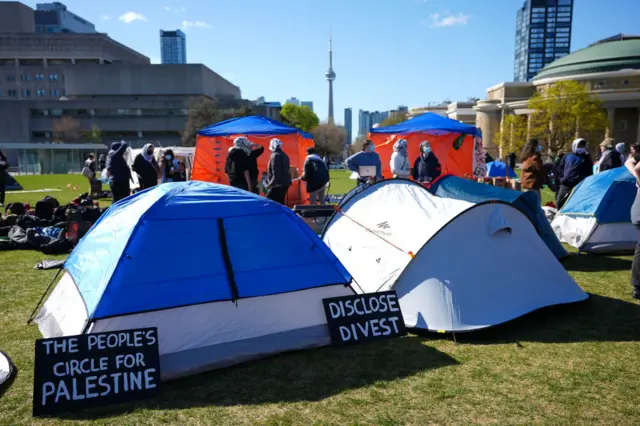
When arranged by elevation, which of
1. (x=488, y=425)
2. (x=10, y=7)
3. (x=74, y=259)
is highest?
(x=10, y=7)

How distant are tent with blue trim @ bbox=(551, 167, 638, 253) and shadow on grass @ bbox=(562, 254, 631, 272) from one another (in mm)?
265

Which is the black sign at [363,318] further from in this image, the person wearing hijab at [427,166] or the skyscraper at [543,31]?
the skyscraper at [543,31]

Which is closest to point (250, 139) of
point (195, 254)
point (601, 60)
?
point (195, 254)

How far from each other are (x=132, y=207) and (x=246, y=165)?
4.46 meters

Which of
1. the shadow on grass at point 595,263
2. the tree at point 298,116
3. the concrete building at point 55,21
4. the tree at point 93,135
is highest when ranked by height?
the concrete building at point 55,21

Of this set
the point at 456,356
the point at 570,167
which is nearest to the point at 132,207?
the point at 456,356

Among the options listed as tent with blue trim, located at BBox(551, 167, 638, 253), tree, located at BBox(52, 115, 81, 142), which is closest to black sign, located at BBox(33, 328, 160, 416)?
tent with blue trim, located at BBox(551, 167, 638, 253)

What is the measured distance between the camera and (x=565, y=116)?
51.7 metres

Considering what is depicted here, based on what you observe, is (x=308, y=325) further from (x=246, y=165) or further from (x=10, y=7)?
(x=10, y=7)

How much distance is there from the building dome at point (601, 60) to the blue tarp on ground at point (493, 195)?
70.6 meters

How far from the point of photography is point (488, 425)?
3.33m

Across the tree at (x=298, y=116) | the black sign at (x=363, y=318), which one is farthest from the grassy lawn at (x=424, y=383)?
the tree at (x=298, y=116)

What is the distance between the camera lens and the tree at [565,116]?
51.2m

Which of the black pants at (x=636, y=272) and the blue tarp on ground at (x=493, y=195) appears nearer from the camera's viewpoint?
the black pants at (x=636, y=272)
